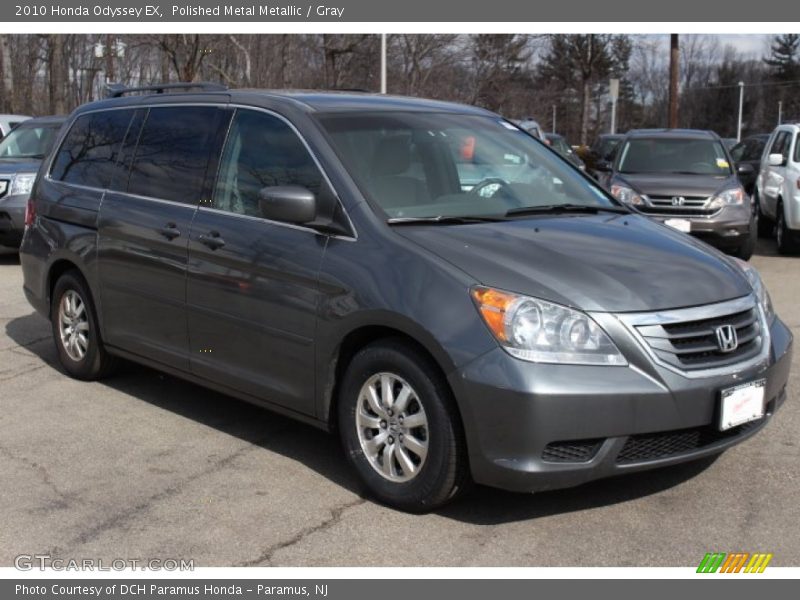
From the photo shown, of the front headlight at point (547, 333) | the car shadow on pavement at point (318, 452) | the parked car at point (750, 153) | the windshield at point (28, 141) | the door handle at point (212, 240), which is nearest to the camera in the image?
the front headlight at point (547, 333)

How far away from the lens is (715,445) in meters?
4.19

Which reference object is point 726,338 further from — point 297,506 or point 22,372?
point 22,372

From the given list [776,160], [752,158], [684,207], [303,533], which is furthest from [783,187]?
[303,533]

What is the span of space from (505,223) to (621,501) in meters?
1.37

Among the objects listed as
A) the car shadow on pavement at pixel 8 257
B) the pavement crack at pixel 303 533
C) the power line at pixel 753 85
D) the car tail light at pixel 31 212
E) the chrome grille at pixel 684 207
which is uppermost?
the power line at pixel 753 85

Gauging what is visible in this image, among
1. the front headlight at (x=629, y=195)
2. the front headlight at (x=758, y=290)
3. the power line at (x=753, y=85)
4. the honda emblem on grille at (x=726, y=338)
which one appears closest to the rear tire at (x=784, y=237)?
the front headlight at (x=629, y=195)

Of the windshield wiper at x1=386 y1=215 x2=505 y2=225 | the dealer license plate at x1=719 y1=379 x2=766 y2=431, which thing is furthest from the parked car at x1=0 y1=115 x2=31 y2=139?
the dealer license plate at x1=719 y1=379 x2=766 y2=431

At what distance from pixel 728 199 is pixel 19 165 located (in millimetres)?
8788

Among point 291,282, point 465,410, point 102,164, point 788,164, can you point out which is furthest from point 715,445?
point 788,164

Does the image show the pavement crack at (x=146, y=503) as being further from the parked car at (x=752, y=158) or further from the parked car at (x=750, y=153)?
the parked car at (x=750, y=153)

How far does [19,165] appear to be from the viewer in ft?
42.0

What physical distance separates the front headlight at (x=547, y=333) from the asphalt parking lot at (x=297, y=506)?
0.75 meters

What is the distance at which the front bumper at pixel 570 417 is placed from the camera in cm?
386

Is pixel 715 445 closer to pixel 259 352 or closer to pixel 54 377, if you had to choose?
pixel 259 352
